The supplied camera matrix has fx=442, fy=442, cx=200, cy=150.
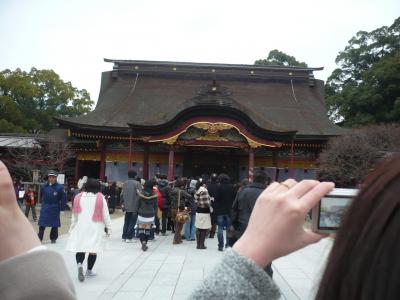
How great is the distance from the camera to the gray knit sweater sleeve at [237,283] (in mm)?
903

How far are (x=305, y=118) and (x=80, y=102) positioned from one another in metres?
24.3

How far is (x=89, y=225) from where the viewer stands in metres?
6.43

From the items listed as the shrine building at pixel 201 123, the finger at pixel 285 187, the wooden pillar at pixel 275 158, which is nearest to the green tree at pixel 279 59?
the shrine building at pixel 201 123

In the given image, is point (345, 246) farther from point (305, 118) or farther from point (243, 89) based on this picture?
point (243, 89)

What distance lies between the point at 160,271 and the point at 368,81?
85.5ft

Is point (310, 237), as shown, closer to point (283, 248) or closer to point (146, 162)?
point (283, 248)

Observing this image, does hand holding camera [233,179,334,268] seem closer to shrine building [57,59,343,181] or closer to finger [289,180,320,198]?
finger [289,180,320,198]

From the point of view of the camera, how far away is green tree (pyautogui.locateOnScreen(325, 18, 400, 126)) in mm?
27731

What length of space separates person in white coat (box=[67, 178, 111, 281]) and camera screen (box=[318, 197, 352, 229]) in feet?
19.0

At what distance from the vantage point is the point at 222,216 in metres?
9.74

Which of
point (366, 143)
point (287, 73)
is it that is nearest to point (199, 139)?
point (366, 143)

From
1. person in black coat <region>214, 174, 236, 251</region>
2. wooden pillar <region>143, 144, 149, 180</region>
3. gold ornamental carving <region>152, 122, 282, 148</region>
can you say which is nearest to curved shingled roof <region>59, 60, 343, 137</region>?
wooden pillar <region>143, 144, 149, 180</region>

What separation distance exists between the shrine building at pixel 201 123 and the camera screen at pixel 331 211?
1677 centimetres

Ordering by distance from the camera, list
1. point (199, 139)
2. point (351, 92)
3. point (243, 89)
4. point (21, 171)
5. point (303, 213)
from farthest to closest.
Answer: point (351, 92) → point (243, 89) → point (21, 171) → point (199, 139) → point (303, 213)
